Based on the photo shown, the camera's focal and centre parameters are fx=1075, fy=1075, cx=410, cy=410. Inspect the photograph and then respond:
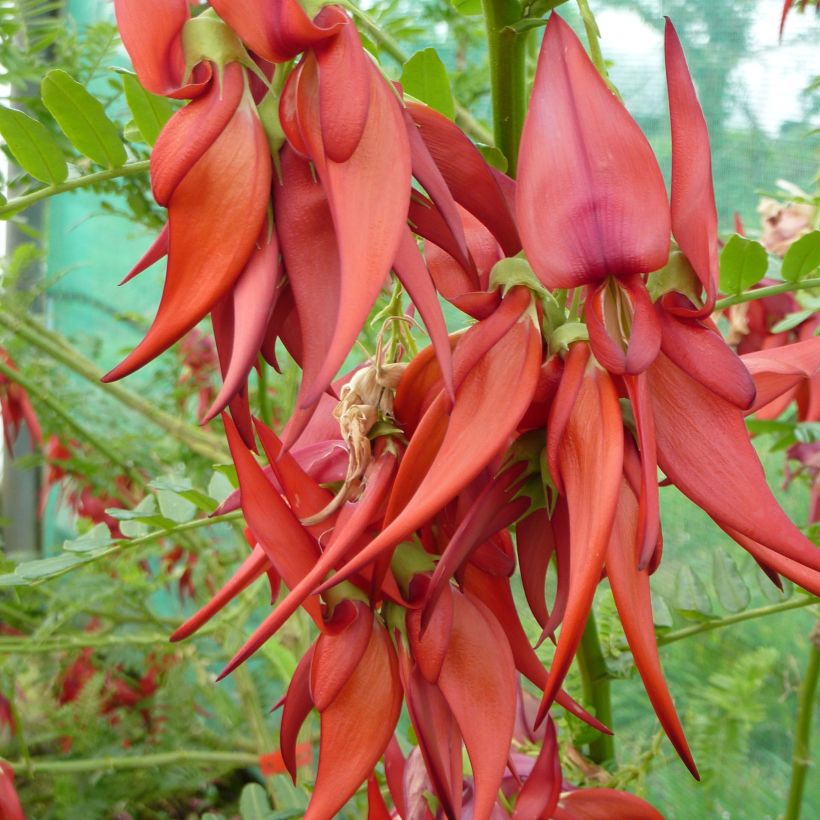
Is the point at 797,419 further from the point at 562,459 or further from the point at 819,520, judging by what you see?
the point at 562,459

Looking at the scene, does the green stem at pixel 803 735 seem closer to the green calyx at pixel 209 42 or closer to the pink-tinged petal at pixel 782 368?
the pink-tinged petal at pixel 782 368

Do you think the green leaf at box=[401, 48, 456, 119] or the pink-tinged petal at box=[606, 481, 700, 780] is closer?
the pink-tinged petal at box=[606, 481, 700, 780]

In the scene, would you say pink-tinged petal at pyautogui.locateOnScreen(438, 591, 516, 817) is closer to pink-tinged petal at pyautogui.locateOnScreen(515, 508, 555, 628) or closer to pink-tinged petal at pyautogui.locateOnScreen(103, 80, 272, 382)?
pink-tinged petal at pyautogui.locateOnScreen(515, 508, 555, 628)

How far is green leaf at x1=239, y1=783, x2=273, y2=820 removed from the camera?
680mm

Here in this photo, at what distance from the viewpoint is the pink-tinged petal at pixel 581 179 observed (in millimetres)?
265

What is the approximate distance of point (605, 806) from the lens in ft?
1.49

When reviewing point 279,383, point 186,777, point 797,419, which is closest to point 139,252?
point 279,383

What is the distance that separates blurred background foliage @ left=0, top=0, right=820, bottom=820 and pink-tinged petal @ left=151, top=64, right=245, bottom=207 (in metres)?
0.36

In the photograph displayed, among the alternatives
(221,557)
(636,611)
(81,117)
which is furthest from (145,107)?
(221,557)

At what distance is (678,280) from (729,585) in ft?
1.19

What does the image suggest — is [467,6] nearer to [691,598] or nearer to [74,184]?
[74,184]

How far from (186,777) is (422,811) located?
1.11 m

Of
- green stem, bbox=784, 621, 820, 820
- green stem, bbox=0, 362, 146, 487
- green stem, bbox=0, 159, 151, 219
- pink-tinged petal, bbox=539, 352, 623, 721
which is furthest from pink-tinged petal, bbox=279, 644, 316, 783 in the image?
green stem, bbox=0, 362, 146, 487

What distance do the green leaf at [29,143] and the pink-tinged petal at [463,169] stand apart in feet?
0.88
